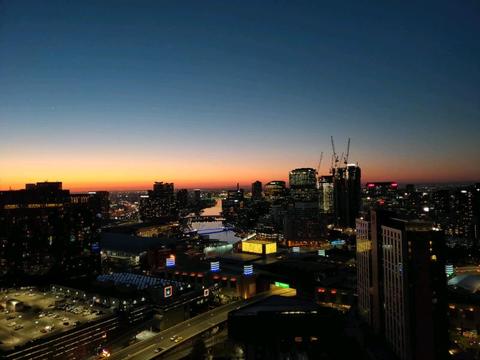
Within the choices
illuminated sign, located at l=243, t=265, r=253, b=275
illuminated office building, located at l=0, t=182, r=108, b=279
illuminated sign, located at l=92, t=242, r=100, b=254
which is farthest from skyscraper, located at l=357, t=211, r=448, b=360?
illuminated office building, located at l=0, t=182, r=108, b=279

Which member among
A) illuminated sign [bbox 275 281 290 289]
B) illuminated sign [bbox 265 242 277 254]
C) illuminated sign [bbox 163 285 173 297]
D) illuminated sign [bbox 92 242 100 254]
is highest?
illuminated sign [bbox 92 242 100 254]

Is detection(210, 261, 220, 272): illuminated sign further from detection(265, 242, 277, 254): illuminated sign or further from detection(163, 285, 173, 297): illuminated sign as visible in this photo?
detection(265, 242, 277, 254): illuminated sign

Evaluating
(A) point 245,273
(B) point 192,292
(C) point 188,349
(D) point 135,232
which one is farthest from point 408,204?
(C) point 188,349

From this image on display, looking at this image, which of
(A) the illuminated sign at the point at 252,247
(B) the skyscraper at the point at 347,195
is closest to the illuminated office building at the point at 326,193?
(B) the skyscraper at the point at 347,195

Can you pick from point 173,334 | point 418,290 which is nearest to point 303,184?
point 173,334

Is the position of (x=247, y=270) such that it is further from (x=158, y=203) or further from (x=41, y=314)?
(x=158, y=203)

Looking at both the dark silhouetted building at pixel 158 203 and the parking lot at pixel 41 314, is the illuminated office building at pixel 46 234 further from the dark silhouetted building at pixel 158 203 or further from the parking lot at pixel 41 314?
the dark silhouetted building at pixel 158 203
